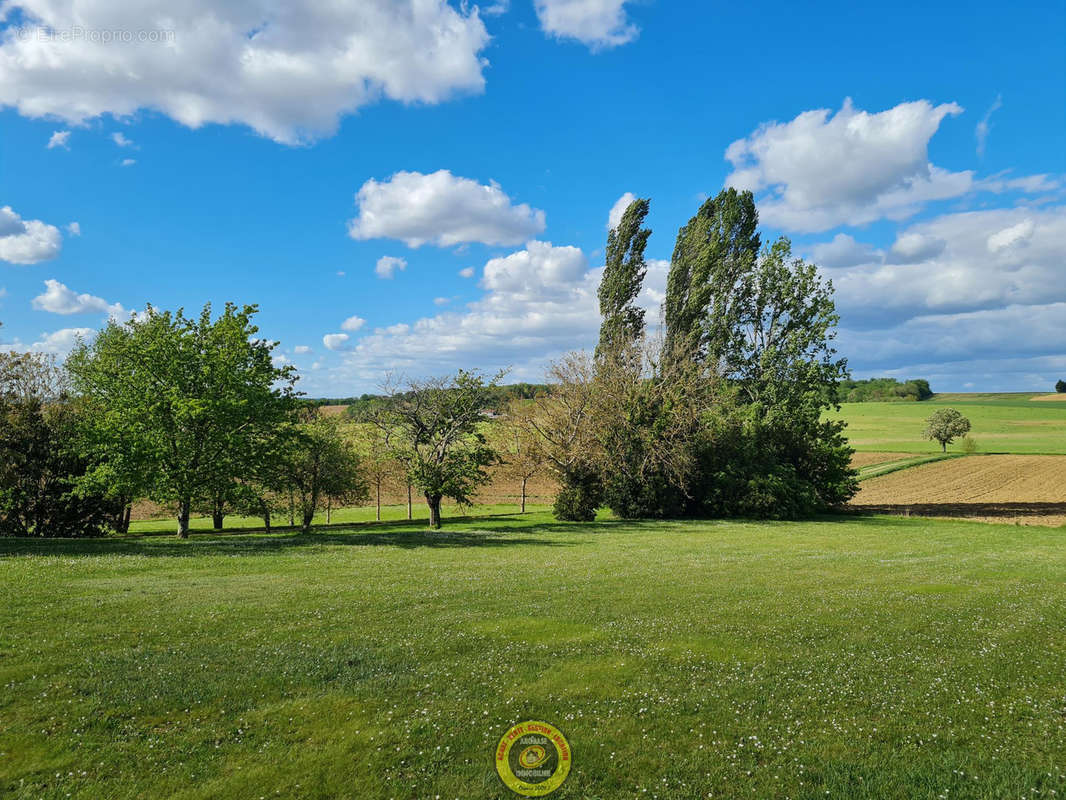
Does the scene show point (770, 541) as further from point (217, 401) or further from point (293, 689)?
point (217, 401)

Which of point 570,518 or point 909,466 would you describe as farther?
point 909,466

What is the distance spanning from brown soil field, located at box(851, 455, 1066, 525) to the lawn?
38.4m

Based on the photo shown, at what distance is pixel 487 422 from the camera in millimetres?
42812

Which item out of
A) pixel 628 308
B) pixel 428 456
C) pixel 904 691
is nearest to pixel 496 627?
pixel 904 691

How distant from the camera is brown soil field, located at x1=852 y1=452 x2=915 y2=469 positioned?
91250mm

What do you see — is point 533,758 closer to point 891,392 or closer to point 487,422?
point 487,422

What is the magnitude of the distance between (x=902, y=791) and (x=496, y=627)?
7.59 metres

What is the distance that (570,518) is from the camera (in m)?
45.5

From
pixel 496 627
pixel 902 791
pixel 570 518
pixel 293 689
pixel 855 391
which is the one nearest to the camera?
pixel 902 791

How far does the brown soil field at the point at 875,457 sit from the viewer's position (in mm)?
91250

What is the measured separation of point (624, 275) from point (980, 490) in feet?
157

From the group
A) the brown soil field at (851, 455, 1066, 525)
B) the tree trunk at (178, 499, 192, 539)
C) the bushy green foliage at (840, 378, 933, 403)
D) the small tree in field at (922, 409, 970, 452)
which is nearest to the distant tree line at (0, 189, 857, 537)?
Answer: the tree trunk at (178, 499, 192, 539)

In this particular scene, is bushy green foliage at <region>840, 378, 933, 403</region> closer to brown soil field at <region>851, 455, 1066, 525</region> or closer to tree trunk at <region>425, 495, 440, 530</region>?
brown soil field at <region>851, 455, 1066, 525</region>

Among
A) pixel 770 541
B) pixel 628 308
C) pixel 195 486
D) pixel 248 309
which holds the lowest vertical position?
pixel 770 541
